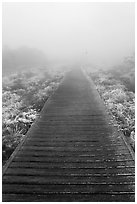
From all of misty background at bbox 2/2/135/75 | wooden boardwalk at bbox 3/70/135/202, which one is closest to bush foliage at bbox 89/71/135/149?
wooden boardwalk at bbox 3/70/135/202

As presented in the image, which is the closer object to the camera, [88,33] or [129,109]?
[129,109]

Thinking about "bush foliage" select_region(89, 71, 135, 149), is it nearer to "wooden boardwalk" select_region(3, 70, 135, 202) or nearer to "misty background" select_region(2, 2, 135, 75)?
"wooden boardwalk" select_region(3, 70, 135, 202)

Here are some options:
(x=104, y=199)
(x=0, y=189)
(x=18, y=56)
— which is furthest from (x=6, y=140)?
(x=18, y=56)

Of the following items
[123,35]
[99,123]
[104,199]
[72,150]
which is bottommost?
[104,199]

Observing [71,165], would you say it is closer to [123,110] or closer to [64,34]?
[123,110]

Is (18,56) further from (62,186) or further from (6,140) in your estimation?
(62,186)

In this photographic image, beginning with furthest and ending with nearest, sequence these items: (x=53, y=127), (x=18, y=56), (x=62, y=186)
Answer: (x=18, y=56)
(x=53, y=127)
(x=62, y=186)

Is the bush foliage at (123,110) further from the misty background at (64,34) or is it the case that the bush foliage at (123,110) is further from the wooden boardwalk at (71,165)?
the misty background at (64,34)

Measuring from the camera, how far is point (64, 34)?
3531 inches

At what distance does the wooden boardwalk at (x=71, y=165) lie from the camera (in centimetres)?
516

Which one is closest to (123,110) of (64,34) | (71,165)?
(71,165)

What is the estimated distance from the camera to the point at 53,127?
8984 millimetres

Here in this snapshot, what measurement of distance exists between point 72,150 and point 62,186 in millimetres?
1763

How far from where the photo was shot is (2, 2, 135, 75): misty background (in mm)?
51688
